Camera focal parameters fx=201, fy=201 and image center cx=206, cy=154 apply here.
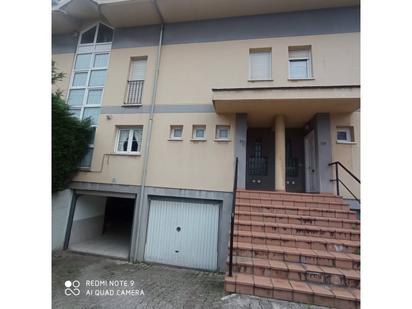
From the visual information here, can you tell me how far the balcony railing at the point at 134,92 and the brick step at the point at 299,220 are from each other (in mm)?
4923

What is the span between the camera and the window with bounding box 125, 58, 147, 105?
22.4ft

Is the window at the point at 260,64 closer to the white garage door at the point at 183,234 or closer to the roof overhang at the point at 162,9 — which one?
the roof overhang at the point at 162,9

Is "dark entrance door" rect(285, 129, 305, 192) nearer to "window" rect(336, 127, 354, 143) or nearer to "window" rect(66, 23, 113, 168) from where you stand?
"window" rect(336, 127, 354, 143)

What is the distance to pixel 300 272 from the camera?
312 centimetres

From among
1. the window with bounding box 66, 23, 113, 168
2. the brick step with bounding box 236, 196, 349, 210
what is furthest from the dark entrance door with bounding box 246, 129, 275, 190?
the window with bounding box 66, 23, 113, 168

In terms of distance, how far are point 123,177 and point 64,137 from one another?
199 centimetres

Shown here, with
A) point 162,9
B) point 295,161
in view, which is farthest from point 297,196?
point 162,9

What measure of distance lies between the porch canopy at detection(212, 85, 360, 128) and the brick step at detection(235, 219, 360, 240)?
9.83 feet

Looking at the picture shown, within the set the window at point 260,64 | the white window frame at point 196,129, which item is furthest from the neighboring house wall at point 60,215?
the window at point 260,64

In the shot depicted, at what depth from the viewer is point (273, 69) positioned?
6.10 metres

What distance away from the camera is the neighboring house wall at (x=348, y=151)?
5.29 meters

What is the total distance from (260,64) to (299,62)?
1178 mm

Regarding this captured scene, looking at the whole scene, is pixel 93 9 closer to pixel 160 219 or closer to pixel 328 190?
pixel 160 219

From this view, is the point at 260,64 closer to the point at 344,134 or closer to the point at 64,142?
the point at 344,134
